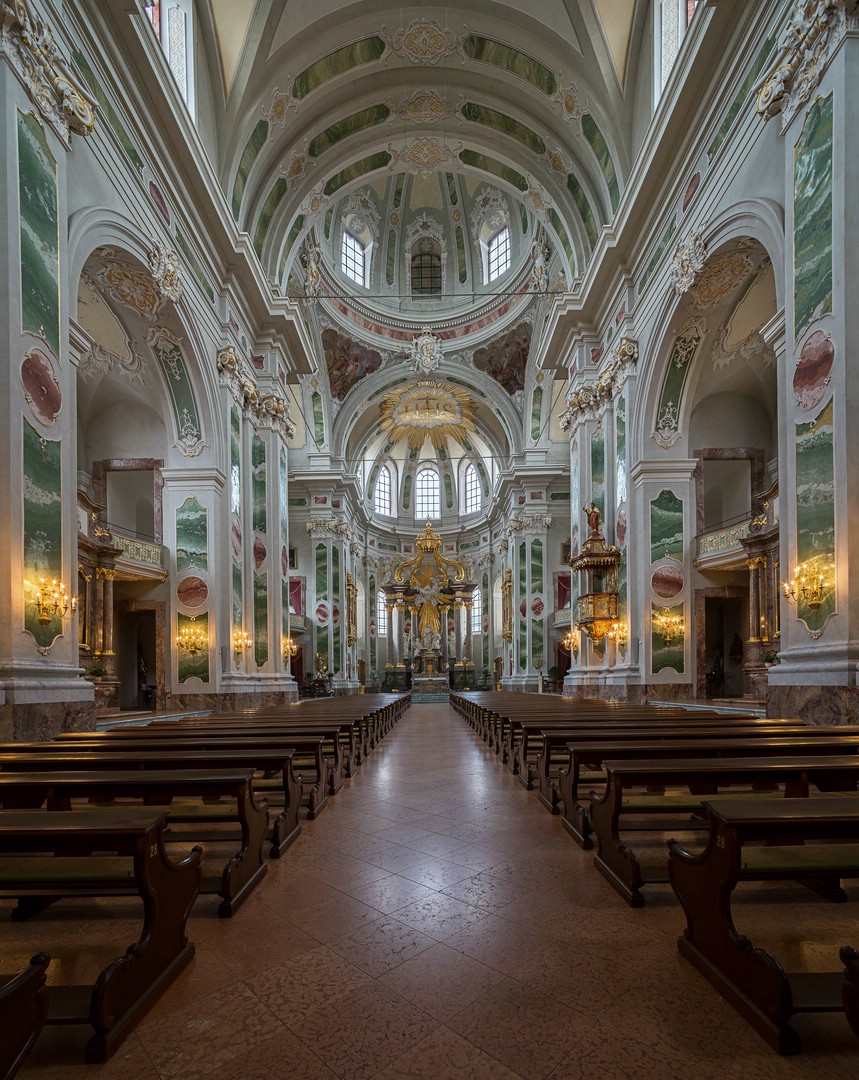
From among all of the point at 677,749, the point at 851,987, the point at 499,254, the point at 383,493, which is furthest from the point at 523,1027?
the point at 383,493

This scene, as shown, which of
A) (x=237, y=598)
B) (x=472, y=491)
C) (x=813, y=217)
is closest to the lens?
(x=813, y=217)

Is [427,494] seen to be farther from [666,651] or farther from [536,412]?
[666,651]

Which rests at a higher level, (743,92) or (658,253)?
(743,92)

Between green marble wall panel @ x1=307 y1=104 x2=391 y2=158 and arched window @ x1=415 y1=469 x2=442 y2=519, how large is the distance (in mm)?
24236

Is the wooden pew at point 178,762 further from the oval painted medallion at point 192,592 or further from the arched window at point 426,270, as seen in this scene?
the arched window at point 426,270

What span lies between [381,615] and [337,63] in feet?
92.7

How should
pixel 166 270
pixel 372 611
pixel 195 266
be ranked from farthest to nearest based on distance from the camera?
1. pixel 372 611
2. pixel 195 266
3. pixel 166 270

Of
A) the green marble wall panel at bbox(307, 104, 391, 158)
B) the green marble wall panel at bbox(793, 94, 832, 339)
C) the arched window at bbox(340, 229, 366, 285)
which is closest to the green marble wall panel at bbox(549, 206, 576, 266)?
the green marble wall panel at bbox(307, 104, 391, 158)

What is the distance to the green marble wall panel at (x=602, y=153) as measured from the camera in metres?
15.0

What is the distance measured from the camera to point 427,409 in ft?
104

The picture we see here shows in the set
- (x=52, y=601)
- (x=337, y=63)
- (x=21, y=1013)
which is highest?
(x=337, y=63)

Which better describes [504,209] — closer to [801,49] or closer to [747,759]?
[801,49]

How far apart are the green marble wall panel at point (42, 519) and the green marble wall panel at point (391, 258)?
957 inches

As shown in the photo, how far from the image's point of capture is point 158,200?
1143 centimetres
